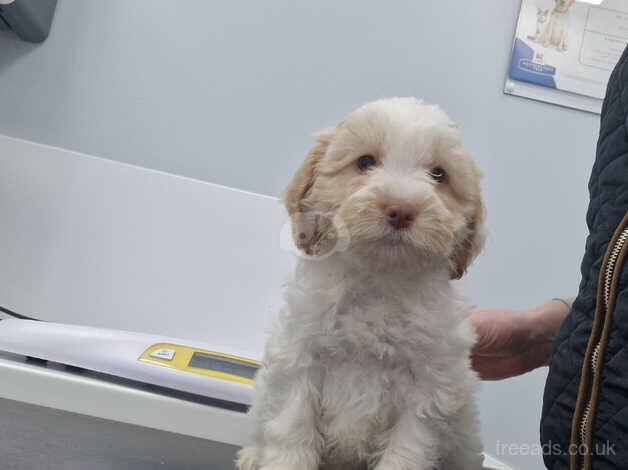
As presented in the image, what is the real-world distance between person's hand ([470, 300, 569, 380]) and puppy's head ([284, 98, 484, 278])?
31 centimetres

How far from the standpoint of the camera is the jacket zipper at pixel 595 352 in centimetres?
51

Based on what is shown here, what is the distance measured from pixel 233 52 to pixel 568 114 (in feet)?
3.34

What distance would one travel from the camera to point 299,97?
156cm

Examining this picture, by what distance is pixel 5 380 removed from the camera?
0.66m

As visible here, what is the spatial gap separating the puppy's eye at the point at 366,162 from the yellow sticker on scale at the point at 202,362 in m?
0.39

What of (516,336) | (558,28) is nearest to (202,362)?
(516,336)

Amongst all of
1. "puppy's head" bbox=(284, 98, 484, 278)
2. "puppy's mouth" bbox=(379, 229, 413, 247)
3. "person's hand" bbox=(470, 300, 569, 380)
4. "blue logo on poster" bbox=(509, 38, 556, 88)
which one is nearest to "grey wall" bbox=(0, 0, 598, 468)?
"blue logo on poster" bbox=(509, 38, 556, 88)

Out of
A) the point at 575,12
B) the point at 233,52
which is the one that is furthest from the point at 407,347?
the point at 575,12

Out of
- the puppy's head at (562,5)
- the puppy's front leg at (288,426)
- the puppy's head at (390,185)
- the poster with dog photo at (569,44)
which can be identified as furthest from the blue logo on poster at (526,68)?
the puppy's front leg at (288,426)

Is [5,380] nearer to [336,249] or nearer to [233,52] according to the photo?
[336,249]

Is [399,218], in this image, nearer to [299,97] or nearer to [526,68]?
[299,97]

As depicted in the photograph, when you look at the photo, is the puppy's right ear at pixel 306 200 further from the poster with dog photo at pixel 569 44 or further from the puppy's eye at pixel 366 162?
the poster with dog photo at pixel 569 44

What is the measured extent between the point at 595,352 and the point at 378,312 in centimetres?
25

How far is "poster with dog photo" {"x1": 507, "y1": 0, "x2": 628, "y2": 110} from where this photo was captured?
160 cm
